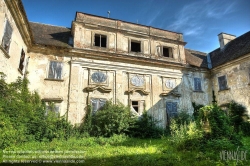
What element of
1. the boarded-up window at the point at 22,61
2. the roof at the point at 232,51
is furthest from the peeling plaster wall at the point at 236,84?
the boarded-up window at the point at 22,61

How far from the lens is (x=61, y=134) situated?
9.84 metres

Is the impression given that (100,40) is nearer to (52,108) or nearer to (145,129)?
(52,108)

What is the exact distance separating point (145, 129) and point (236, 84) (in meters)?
8.28

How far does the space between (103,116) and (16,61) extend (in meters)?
5.73

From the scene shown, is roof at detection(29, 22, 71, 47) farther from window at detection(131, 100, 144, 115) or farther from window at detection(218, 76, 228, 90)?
window at detection(218, 76, 228, 90)

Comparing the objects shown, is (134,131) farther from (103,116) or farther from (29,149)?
(29,149)

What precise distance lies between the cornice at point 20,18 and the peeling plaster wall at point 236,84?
1501 cm

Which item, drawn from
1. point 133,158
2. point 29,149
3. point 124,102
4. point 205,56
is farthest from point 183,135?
point 205,56

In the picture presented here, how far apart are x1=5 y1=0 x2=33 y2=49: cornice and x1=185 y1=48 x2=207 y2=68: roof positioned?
12833 mm

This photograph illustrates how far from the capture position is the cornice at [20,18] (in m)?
8.02

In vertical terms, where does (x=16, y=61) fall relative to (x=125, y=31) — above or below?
below

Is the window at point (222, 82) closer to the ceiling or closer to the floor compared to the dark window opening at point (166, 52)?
closer to the floor

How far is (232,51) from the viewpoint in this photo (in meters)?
15.2

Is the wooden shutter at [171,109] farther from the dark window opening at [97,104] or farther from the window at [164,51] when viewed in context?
the dark window opening at [97,104]
